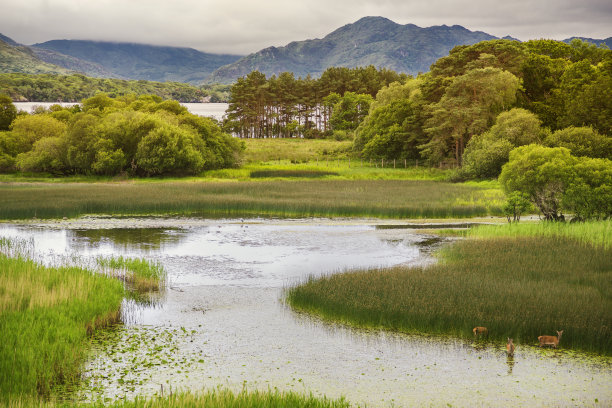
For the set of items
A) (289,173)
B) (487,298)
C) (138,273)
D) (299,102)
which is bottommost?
(138,273)

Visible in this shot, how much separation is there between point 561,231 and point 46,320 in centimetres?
2087

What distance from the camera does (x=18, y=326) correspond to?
419 inches

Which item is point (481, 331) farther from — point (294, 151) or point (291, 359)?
point (294, 151)

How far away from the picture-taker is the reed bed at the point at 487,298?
12.2 metres

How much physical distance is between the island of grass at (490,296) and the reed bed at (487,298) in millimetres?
21

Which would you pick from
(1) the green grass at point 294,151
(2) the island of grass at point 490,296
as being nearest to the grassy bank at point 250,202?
(2) the island of grass at point 490,296

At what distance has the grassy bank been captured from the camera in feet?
116

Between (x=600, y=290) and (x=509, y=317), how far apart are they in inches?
163

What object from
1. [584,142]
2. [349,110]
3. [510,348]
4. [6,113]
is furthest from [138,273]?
[349,110]

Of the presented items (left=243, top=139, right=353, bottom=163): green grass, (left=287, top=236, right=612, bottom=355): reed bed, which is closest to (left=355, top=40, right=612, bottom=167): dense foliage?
(left=243, top=139, right=353, bottom=163): green grass

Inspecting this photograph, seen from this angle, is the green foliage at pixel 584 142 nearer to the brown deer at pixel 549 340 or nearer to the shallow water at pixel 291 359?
the shallow water at pixel 291 359

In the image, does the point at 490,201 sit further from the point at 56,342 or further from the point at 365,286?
the point at 56,342

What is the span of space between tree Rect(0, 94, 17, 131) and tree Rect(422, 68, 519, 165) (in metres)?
56.7

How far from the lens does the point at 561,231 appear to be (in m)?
23.8
